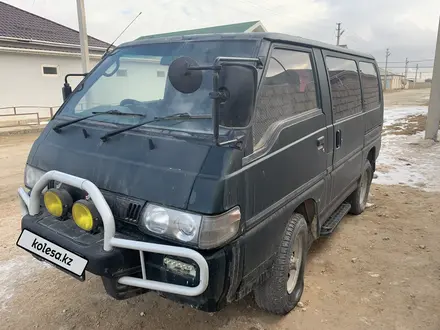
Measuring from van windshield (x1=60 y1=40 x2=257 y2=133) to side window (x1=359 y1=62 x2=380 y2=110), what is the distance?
275 cm

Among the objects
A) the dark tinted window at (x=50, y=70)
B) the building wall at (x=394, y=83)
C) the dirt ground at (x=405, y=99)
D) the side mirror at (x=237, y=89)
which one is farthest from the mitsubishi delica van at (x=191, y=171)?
the building wall at (x=394, y=83)

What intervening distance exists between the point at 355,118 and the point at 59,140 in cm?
308

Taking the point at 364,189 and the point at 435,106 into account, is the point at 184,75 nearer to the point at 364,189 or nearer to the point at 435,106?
the point at 364,189

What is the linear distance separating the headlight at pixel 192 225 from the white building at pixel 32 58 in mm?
15070

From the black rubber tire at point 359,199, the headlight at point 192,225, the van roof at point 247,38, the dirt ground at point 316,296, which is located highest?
the van roof at point 247,38

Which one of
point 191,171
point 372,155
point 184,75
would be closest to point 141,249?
point 191,171

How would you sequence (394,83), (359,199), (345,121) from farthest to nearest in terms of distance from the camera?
(394,83) < (359,199) < (345,121)

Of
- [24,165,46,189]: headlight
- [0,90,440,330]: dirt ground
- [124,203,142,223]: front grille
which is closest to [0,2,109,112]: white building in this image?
[0,90,440,330]: dirt ground

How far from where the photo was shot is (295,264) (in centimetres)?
296

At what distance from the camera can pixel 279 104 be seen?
8.73 feet

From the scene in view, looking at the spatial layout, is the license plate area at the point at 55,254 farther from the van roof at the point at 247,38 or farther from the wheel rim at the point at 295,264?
the van roof at the point at 247,38

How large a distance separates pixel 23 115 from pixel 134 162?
14965 mm

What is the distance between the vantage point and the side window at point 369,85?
15.7 feet

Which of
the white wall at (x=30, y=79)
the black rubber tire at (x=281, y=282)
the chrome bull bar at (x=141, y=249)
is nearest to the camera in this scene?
the chrome bull bar at (x=141, y=249)
